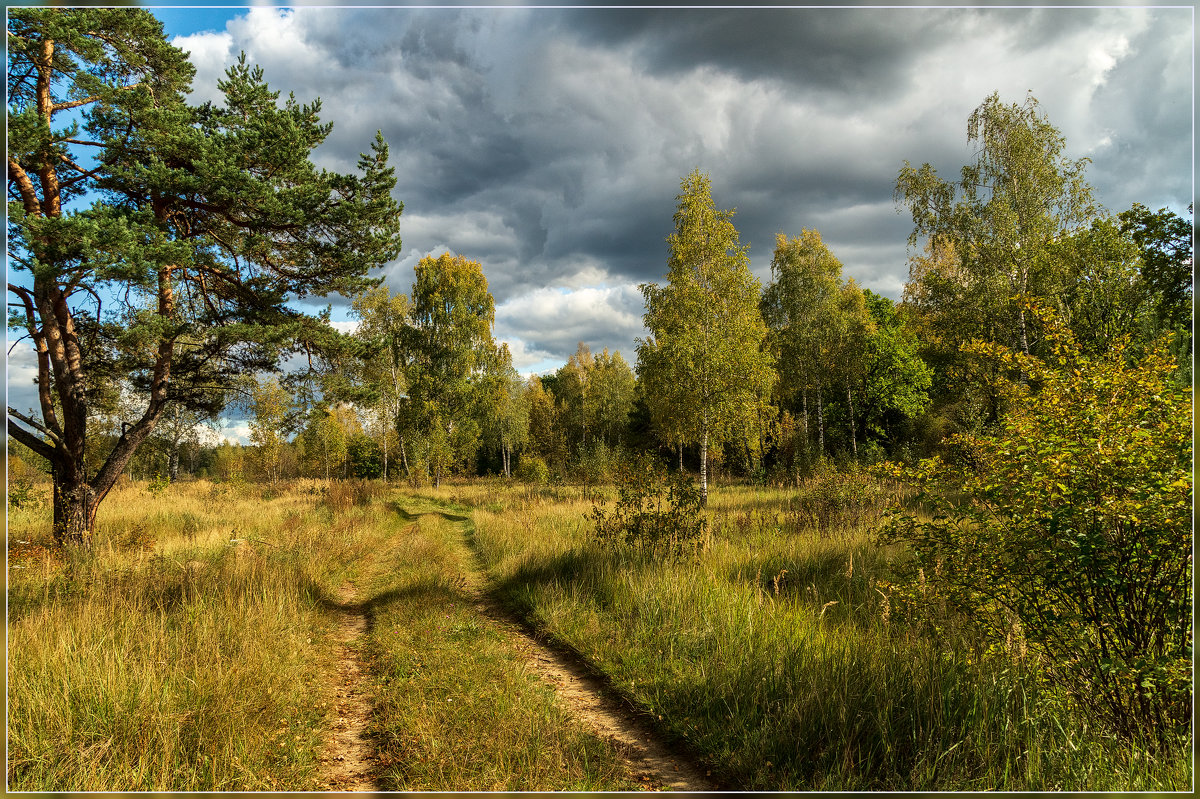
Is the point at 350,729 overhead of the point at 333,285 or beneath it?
beneath

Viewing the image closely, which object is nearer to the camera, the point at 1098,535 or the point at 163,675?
the point at 1098,535

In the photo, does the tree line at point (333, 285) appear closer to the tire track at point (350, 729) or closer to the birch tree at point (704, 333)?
the birch tree at point (704, 333)

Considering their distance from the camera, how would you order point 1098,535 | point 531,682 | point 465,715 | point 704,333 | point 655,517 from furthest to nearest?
point 704,333 → point 655,517 → point 531,682 → point 465,715 → point 1098,535

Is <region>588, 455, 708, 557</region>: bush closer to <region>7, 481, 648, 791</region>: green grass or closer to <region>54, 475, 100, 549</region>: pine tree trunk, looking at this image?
<region>7, 481, 648, 791</region>: green grass

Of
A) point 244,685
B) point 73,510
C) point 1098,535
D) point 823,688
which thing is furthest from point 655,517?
point 73,510


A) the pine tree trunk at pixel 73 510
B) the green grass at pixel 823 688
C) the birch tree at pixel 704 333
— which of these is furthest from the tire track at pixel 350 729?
the birch tree at pixel 704 333

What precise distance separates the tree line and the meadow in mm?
2314

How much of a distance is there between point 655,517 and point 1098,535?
5617 millimetres

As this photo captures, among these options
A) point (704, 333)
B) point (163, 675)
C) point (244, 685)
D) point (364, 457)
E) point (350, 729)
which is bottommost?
point (364, 457)

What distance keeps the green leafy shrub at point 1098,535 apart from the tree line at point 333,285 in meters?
0.43

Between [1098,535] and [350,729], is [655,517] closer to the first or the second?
[350,729]

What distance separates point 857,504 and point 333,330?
36.7 feet

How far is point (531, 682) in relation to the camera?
15.2 feet

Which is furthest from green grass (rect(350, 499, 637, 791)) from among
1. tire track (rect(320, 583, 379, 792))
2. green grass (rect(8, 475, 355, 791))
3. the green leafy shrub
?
the green leafy shrub
